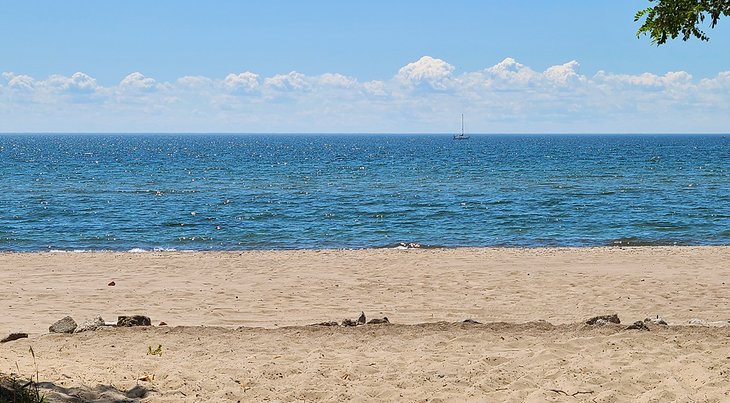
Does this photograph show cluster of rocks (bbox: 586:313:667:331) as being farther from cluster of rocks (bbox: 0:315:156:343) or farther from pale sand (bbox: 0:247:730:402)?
cluster of rocks (bbox: 0:315:156:343)

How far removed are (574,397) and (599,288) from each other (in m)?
10.3

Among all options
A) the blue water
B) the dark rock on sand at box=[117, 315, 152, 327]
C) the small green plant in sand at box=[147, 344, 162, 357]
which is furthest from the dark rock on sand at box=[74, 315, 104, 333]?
the blue water

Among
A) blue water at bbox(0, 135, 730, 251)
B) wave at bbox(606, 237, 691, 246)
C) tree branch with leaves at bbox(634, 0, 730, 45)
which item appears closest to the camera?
tree branch with leaves at bbox(634, 0, 730, 45)

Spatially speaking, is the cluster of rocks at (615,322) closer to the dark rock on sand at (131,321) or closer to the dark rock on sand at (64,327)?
the dark rock on sand at (131,321)

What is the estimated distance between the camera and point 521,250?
26484mm

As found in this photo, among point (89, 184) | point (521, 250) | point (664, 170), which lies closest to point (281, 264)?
point (521, 250)

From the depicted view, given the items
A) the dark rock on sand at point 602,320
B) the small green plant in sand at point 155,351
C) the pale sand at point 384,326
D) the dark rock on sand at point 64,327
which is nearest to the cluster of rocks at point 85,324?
the dark rock on sand at point 64,327

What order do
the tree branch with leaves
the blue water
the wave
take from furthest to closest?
the blue water
the wave
the tree branch with leaves

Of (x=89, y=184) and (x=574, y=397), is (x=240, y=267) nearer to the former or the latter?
(x=574, y=397)

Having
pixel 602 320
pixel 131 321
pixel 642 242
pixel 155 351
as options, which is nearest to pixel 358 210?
pixel 642 242

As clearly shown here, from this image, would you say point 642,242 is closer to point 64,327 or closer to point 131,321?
point 131,321

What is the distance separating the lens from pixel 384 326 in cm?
A: 1253

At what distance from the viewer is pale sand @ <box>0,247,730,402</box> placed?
9.53 m

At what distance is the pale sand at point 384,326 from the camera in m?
9.53
